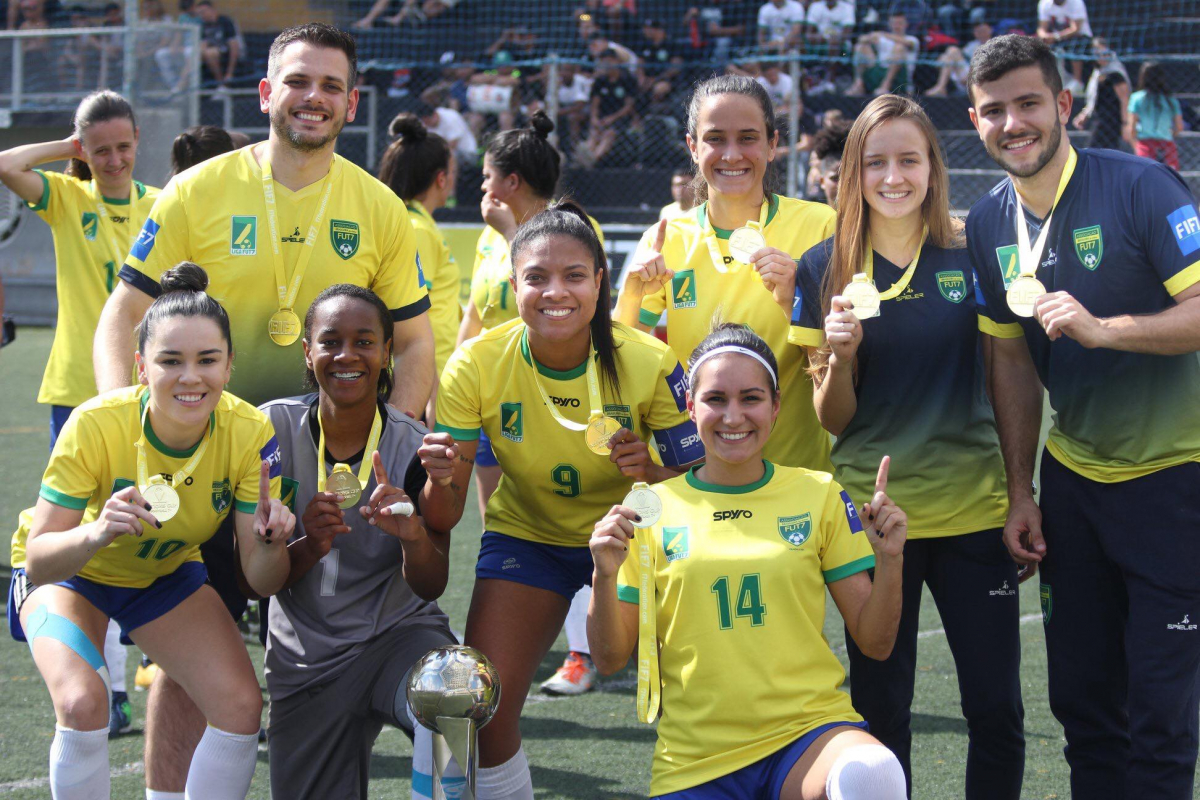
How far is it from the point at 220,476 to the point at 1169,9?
1572 centimetres

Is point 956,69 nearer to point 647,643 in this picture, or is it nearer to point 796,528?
point 796,528

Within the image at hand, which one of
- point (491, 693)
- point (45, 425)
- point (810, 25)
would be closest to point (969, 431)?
point (491, 693)

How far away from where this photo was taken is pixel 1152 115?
13.5 m

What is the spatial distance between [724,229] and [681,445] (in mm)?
822

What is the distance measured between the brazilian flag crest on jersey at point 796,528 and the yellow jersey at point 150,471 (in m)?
1.51

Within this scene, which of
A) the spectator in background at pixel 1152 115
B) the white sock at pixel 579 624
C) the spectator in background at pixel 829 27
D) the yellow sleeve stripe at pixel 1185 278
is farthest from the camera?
the spectator in background at pixel 829 27

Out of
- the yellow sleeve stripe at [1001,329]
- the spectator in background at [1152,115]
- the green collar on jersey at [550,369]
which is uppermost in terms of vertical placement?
the spectator in background at [1152,115]

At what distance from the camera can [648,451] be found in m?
3.79

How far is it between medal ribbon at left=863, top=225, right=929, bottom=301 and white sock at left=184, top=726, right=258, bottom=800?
7.34 feet

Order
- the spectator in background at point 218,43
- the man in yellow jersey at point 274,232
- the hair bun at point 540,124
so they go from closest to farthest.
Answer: the man in yellow jersey at point 274,232 < the hair bun at point 540,124 < the spectator in background at point 218,43

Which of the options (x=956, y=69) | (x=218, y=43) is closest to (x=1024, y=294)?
(x=956, y=69)

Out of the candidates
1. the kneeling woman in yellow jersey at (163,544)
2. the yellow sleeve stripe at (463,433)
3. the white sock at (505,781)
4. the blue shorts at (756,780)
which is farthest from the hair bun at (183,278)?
the blue shorts at (756,780)

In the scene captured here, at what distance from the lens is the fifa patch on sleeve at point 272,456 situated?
3.80 meters

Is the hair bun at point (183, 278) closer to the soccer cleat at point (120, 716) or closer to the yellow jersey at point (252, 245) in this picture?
the yellow jersey at point (252, 245)
